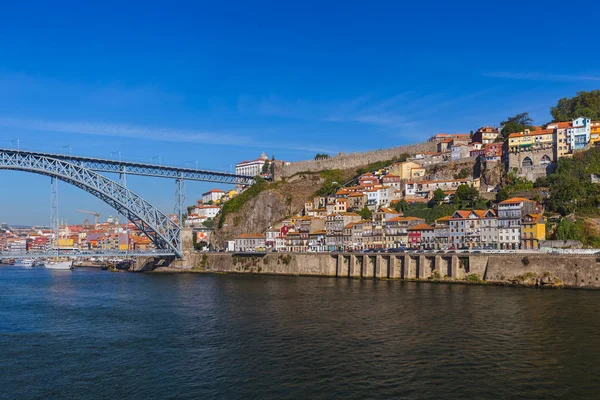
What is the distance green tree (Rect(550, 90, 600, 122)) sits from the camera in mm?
51875

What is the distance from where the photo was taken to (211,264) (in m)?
50.6

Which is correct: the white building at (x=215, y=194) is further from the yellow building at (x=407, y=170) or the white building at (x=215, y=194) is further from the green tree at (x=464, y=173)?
the green tree at (x=464, y=173)

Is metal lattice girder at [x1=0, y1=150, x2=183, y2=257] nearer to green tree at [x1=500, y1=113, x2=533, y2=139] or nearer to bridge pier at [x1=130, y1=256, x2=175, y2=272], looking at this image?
bridge pier at [x1=130, y1=256, x2=175, y2=272]

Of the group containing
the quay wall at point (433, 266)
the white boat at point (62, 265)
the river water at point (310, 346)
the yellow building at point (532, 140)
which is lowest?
the white boat at point (62, 265)

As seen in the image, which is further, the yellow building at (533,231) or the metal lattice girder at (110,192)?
the metal lattice girder at (110,192)

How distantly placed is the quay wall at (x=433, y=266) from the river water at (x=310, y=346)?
1987 millimetres

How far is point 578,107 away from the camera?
180ft

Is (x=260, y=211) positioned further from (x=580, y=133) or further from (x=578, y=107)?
(x=578, y=107)

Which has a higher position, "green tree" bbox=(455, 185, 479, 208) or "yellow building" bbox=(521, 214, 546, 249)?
"green tree" bbox=(455, 185, 479, 208)

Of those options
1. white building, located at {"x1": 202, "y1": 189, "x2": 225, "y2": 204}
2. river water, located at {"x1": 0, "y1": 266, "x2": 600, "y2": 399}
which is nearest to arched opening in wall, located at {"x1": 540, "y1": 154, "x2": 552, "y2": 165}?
river water, located at {"x1": 0, "y1": 266, "x2": 600, "y2": 399}

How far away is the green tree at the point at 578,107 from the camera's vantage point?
51.9 meters

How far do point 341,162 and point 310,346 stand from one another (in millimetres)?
53061

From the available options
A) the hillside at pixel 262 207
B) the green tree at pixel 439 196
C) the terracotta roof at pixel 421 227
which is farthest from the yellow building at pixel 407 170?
the terracotta roof at pixel 421 227

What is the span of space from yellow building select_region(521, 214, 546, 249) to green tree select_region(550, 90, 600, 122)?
22.0m
